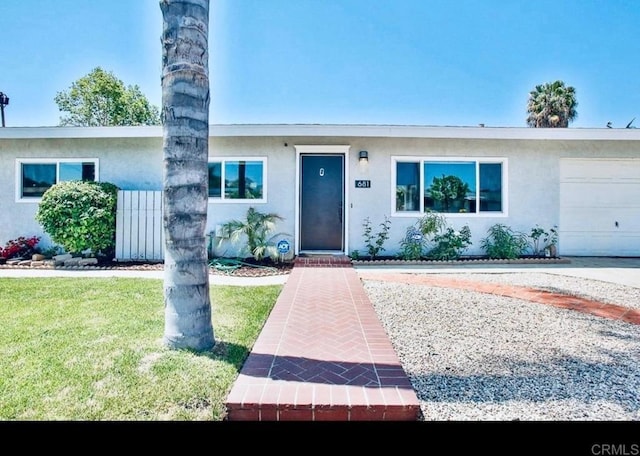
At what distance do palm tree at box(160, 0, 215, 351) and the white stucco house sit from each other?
5243 mm

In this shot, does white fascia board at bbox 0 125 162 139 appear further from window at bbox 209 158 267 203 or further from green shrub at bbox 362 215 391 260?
green shrub at bbox 362 215 391 260

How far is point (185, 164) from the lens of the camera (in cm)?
290

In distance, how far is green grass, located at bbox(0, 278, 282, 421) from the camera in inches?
87.4

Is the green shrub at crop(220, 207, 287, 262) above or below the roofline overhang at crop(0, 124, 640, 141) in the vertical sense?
below

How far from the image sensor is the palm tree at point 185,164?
2.88m

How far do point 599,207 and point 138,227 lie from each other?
37.7 feet

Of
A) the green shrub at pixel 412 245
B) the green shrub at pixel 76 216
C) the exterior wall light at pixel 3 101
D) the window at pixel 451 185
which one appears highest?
the exterior wall light at pixel 3 101

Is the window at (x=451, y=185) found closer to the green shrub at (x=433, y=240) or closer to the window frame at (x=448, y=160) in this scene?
the window frame at (x=448, y=160)

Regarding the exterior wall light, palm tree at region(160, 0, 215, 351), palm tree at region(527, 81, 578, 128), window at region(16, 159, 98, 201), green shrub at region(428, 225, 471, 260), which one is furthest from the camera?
palm tree at region(527, 81, 578, 128)

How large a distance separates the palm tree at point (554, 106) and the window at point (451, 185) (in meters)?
16.0

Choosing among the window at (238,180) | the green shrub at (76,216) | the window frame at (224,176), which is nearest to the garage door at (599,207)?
the window frame at (224,176)

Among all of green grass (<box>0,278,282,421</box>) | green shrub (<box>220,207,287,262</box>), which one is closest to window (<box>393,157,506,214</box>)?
green shrub (<box>220,207,287,262</box>)

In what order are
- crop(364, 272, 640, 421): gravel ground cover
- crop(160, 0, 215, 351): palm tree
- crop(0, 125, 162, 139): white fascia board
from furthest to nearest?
crop(0, 125, 162, 139): white fascia board
crop(160, 0, 215, 351): palm tree
crop(364, 272, 640, 421): gravel ground cover

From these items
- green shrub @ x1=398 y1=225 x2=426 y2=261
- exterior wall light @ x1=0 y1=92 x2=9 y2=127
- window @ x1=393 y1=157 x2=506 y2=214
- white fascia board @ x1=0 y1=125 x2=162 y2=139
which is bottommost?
green shrub @ x1=398 y1=225 x2=426 y2=261
